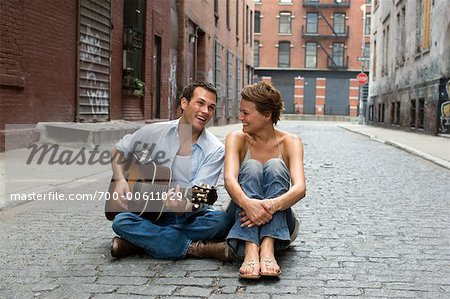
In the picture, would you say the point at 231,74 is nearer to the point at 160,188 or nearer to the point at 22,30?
the point at 22,30

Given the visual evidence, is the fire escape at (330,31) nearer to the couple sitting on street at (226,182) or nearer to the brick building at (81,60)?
the brick building at (81,60)

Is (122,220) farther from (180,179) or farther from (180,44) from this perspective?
(180,44)

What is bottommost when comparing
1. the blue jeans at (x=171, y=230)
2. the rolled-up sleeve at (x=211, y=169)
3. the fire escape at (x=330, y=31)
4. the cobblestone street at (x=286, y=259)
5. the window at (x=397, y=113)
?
the cobblestone street at (x=286, y=259)

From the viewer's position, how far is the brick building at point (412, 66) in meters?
21.0

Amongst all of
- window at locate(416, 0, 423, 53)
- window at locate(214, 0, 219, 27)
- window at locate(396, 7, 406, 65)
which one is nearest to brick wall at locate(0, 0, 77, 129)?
window at locate(416, 0, 423, 53)

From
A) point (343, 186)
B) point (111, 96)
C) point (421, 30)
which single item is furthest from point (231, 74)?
point (343, 186)

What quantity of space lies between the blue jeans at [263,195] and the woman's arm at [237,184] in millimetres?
67

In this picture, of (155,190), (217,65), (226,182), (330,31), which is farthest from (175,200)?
(330,31)

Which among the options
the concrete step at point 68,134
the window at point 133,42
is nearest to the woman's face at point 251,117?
the concrete step at point 68,134

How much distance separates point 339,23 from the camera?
58281mm

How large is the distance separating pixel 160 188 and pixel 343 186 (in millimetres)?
4836

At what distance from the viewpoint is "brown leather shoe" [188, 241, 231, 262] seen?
4016 mm

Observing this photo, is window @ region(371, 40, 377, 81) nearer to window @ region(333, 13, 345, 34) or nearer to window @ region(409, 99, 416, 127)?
window @ region(409, 99, 416, 127)

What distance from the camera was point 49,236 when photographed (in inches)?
193
